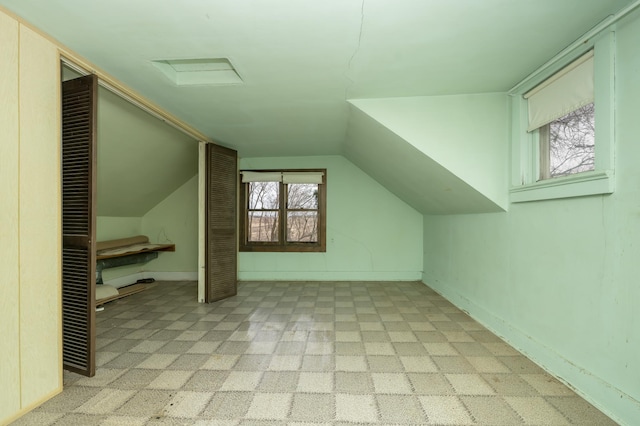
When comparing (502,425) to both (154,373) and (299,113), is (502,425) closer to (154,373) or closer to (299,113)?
(154,373)

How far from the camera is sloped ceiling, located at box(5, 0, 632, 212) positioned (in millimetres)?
1562

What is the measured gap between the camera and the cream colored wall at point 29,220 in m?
1.57

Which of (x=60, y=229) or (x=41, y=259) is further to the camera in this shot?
(x=60, y=229)

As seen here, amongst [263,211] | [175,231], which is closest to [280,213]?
[263,211]

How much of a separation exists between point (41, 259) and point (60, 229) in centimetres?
21

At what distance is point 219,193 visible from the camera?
4.01 m

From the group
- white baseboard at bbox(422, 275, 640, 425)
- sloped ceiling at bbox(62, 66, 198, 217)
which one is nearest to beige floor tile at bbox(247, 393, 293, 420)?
white baseboard at bbox(422, 275, 640, 425)

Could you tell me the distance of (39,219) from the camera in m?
1.75

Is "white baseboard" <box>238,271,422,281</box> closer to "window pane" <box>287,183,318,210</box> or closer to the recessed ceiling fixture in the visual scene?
"window pane" <box>287,183,318,210</box>

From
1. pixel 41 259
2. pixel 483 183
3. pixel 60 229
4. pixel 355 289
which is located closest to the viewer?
pixel 41 259

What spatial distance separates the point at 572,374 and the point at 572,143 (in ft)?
5.07

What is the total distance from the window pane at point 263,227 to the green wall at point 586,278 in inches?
138

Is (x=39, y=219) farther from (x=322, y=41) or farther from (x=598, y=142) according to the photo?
(x=598, y=142)

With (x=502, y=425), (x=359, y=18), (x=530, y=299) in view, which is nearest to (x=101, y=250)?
(x=359, y=18)
